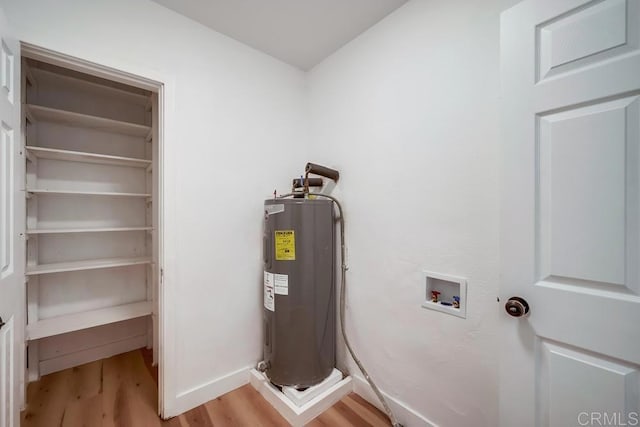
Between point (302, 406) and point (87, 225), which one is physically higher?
point (87, 225)

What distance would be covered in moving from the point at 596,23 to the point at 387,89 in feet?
2.96

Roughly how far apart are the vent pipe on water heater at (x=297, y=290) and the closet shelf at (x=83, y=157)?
1347 millimetres

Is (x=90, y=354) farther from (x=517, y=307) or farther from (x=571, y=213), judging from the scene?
(x=571, y=213)

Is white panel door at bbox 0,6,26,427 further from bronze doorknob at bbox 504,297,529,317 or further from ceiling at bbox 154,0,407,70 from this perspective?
bronze doorknob at bbox 504,297,529,317

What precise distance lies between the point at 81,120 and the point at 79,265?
1122mm

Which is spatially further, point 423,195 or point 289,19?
point 289,19

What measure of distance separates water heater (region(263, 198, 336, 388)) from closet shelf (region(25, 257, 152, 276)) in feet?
4.12

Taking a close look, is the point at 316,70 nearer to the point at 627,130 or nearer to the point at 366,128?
the point at 366,128

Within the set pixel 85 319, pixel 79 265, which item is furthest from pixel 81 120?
pixel 85 319

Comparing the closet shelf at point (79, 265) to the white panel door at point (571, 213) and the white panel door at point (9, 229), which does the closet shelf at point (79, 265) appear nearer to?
the white panel door at point (9, 229)

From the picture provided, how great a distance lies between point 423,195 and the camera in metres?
1.38

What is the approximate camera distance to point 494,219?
1125 mm

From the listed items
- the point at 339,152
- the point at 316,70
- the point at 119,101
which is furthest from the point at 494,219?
the point at 119,101

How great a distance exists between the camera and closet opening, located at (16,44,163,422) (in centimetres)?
188
